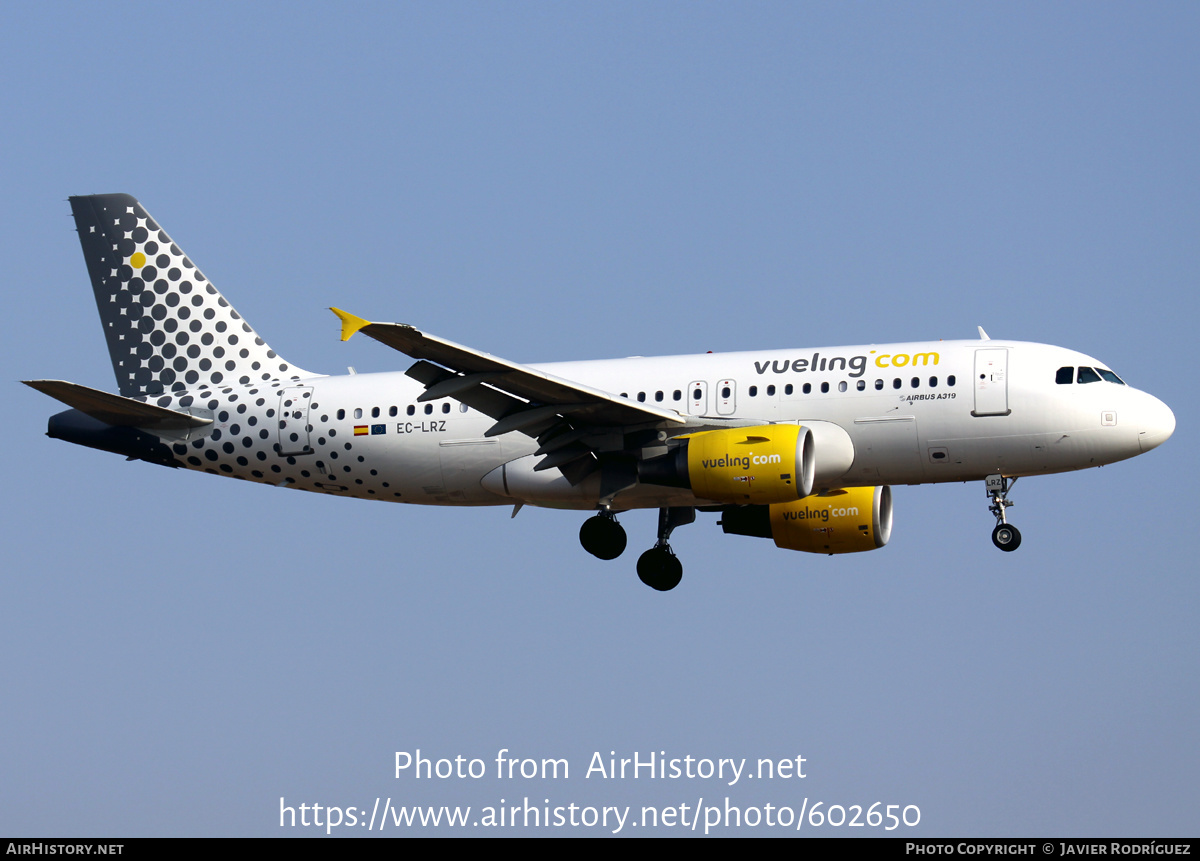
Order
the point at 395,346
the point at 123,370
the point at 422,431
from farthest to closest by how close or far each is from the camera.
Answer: the point at 123,370
the point at 422,431
the point at 395,346

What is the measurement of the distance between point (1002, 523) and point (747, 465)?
567 centimetres

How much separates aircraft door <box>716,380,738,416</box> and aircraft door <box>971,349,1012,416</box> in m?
4.65

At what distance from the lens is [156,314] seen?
35688 millimetres

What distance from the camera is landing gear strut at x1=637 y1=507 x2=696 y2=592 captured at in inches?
1342

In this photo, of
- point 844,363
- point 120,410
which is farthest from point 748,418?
point 120,410

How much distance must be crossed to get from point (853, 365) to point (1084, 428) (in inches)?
180

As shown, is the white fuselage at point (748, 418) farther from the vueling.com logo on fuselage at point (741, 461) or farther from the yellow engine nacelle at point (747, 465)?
the vueling.com logo on fuselage at point (741, 461)

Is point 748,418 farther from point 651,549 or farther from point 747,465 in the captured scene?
point 651,549

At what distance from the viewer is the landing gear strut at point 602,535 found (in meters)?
33.3

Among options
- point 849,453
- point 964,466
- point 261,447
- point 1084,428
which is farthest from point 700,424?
point 261,447

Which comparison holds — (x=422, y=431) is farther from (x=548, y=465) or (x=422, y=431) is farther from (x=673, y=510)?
(x=673, y=510)

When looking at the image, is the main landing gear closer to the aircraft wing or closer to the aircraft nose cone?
the aircraft wing

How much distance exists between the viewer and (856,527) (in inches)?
1337

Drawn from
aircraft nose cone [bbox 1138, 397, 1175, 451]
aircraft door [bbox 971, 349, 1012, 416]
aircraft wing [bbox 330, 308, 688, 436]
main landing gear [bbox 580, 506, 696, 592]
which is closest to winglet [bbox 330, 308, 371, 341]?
aircraft wing [bbox 330, 308, 688, 436]
